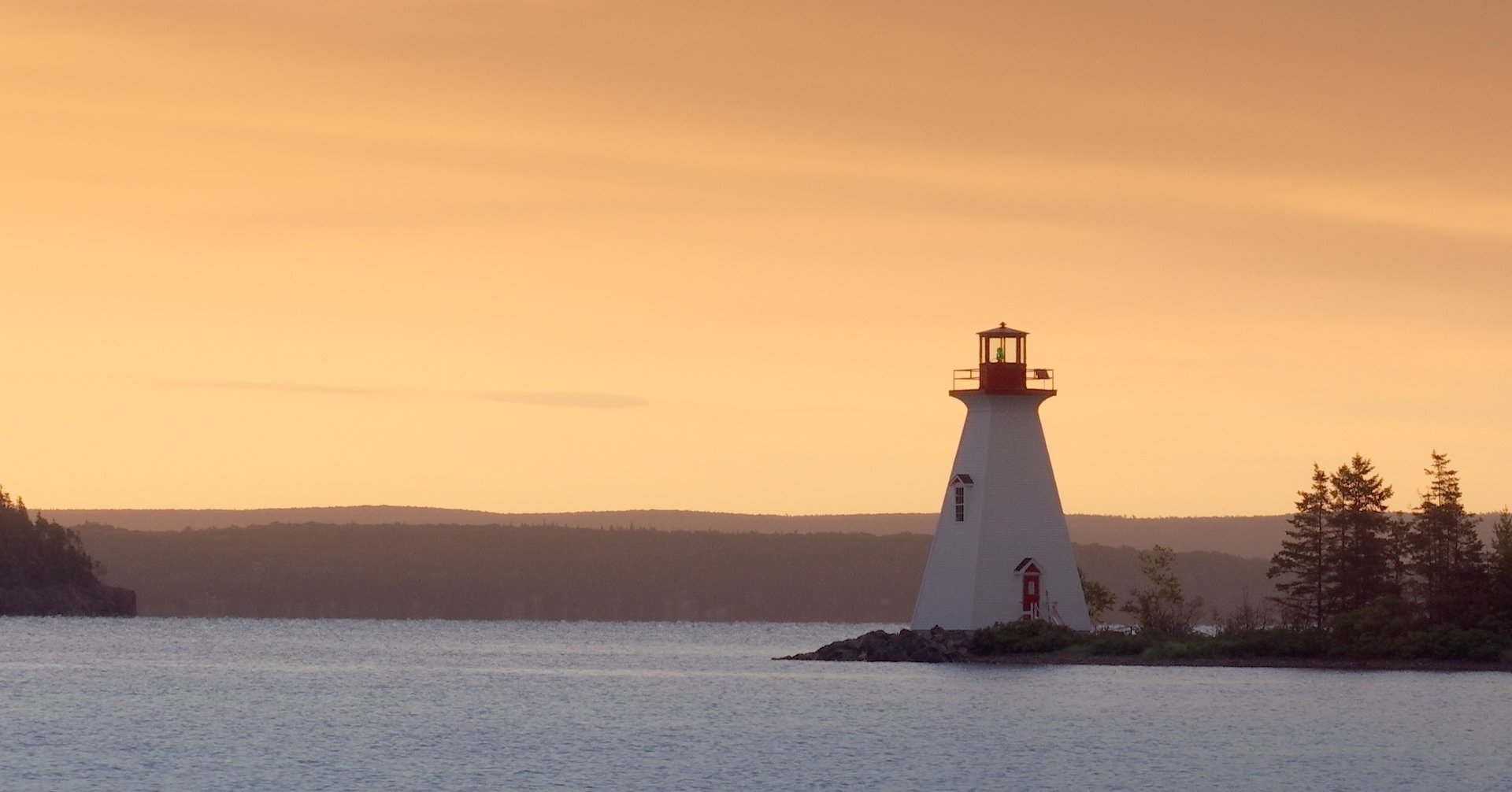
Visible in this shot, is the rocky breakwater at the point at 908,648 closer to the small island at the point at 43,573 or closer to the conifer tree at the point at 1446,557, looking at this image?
the conifer tree at the point at 1446,557

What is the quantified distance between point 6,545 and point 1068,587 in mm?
135403

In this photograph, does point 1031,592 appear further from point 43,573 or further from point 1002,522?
point 43,573

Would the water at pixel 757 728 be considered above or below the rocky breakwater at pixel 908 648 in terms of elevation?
below

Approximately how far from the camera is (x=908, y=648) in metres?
86.1

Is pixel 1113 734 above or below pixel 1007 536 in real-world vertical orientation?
below

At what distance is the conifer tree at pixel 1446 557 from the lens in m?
80.8

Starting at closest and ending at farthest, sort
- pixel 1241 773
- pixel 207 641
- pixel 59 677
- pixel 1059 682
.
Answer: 1. pixel 1241 773
2. pixel 1059 682
3. pixel 59 677
4. pixel 207 641

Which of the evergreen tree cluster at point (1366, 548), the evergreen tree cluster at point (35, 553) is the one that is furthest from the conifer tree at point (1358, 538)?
the evergreen tree cluster at point (35, 553)

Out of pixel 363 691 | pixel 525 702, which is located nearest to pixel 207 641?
pixel 363 691

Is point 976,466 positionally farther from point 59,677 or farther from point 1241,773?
point 59,677

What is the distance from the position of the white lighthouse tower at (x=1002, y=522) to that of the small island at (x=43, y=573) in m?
132

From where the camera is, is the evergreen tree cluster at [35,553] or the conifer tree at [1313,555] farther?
the evergreen tree cluster at [35,553]

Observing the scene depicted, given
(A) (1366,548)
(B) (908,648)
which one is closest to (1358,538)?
(A) (1366,548)

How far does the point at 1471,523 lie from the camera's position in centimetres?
8500
